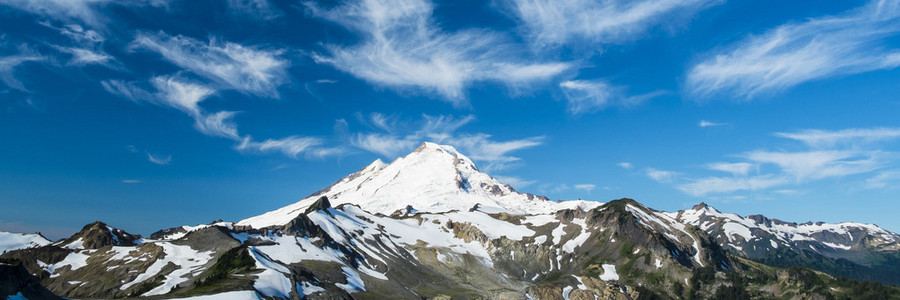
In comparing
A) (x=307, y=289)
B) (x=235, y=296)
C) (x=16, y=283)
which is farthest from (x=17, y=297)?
(x=307, y=289)

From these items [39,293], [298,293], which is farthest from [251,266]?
[39,293]

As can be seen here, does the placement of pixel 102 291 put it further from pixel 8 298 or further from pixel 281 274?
pixel 8 298

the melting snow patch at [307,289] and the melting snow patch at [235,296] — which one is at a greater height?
the melting snow patch at [307,289]

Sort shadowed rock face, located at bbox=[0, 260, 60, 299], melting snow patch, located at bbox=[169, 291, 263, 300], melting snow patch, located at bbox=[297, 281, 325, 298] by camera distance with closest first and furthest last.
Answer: shadowed rock face, located at bbox=[0, 260, 60, 299]
melting snow patch, located at bbox=[169, 291, 263, 300]
melting snow patch, located at bbox=[297, 281, 325, 298]

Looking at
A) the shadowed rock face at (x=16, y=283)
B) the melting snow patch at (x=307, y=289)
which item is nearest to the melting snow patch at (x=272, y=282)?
the melting snow patch at (x=307, y=289)

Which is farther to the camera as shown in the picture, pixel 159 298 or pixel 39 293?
pixel 159 298

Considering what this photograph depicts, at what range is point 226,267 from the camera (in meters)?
199

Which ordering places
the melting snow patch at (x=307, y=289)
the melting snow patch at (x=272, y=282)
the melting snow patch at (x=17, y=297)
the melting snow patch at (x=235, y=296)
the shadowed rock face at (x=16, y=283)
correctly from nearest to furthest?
the melting snow patch at (x=17, y=297)
the shadowed rock face at (x=16, y=283)
the melting snow patch at (x=235, y=296)
the melting snow patch at (x=272, y=282)
the melting snow patch at (x=307, y=289)

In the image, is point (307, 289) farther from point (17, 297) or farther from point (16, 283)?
point (17, 297)

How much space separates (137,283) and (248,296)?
7188cm

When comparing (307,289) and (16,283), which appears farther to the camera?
(307,289)

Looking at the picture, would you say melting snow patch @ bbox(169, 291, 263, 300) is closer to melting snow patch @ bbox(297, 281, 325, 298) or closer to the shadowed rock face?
melting snow patch @ bbox(297, 281, 325, 298)

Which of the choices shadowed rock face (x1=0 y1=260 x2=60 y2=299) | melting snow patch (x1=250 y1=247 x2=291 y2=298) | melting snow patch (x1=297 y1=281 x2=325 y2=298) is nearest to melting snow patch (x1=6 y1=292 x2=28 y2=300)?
shadowed rock face (x1=0 y1=260 x2=60 y2=299)

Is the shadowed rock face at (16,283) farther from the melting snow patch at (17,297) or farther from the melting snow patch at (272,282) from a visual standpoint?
the melting snow patch at (272,282)
